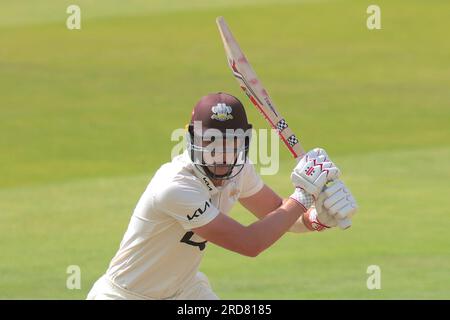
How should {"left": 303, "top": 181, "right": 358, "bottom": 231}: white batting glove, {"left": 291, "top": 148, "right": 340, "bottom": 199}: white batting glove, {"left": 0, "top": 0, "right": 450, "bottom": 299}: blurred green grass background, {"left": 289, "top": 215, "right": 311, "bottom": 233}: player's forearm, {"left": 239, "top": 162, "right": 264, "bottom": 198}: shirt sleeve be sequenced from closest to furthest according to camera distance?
{"left": 291, "top": 148, "right": 340, "bottom": 199}: white batting glove
{"left": 303, "top": 181, "right": 358, "bottom": 231}: white batting glove
{"left": 239, "top": 162, "right": 264, "bottom": 198}: shirt sleeve
{"left": 289, "top": 215, "right": 311, "bottom": 233}: player's forearm
{"left": 0, "top": 0, "right": 450, "bottom": 299}: blurred green grass background

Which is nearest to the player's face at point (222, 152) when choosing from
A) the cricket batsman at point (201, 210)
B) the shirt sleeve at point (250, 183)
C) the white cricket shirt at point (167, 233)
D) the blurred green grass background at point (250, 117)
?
the cricket batsman at point (201, 210)

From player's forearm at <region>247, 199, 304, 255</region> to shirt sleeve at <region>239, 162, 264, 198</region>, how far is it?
0.50 m

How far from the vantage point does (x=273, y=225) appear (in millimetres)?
7082

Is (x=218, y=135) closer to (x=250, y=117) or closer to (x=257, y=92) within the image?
(x=257, y=92)

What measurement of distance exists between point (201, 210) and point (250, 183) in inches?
31.5

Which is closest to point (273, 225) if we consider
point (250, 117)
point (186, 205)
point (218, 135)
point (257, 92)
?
point (186, 205)

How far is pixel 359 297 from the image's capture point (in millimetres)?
10766

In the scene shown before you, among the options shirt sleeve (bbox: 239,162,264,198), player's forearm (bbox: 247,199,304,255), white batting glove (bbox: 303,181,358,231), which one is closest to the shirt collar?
player's forearm (bbox: 247,199,304,255)

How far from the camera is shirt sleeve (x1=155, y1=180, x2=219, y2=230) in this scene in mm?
6984

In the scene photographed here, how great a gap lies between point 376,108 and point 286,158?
12.1 ft

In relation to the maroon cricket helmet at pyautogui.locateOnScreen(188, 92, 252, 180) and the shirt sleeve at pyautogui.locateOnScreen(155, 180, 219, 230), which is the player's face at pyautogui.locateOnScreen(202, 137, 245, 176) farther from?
the shirt sleeve at pyautogui.locateOnScreen(155, 180, 219, 230)

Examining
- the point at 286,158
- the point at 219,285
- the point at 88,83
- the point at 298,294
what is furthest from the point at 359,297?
the point at 88,83

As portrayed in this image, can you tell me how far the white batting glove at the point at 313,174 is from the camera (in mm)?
7203
